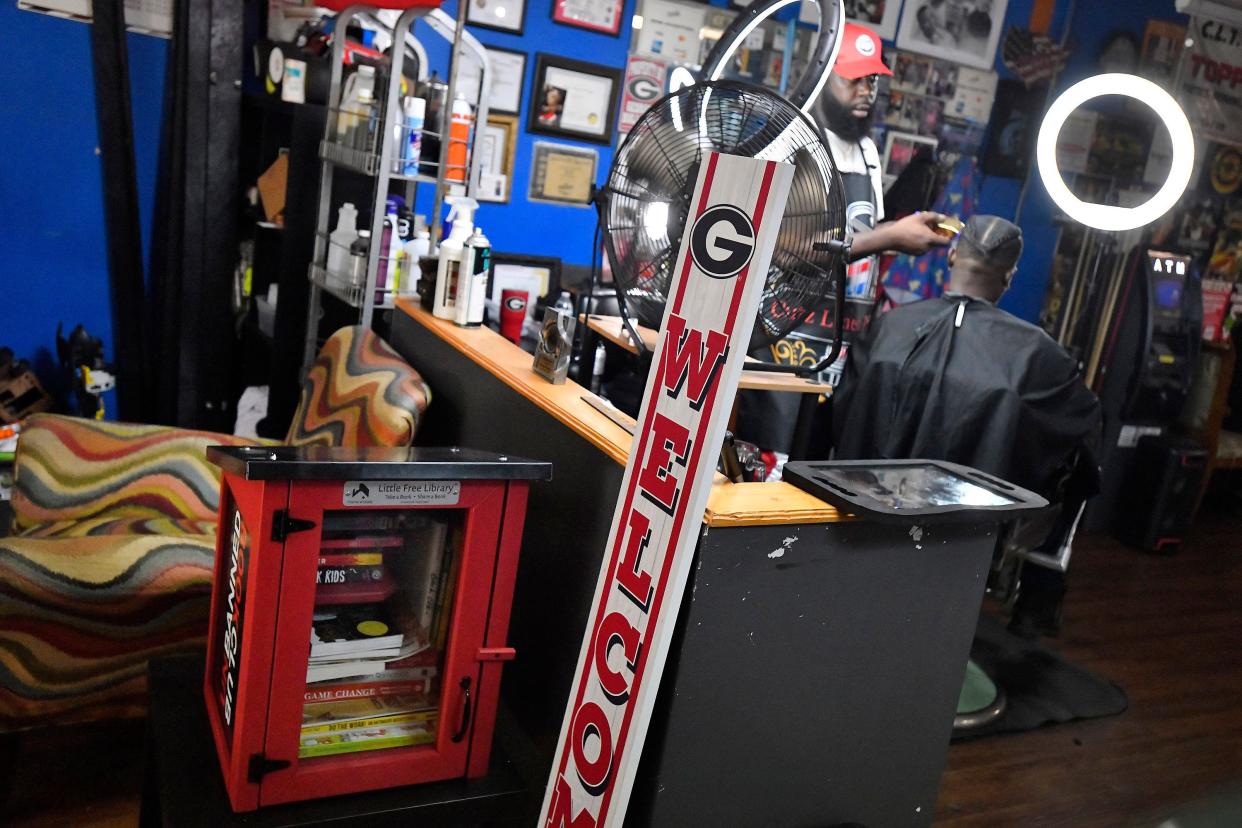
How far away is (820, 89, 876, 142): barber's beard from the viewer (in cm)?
368

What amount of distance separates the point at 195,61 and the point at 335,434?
1938mm

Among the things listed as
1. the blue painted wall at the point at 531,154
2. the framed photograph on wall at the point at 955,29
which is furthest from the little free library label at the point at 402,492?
the framed photograph on wall at the point at 955,29

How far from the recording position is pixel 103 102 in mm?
3732

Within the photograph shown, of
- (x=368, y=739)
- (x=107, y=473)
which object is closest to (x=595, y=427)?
(x=368, y=739)

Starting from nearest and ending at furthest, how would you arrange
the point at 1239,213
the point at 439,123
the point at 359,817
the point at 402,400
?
the point at 359,817 < the point at 402,400 < the point at 439,123 < the point at 1239,213

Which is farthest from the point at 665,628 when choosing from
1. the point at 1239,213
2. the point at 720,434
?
the point at 1239,213

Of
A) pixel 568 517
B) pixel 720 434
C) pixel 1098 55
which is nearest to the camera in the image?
pixel 720 434

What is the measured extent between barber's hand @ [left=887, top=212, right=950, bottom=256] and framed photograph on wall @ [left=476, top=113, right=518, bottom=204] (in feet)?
7.50

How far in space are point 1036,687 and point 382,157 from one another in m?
2.67

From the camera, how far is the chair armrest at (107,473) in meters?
2.44

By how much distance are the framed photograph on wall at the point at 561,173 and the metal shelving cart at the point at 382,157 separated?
92 centimetres

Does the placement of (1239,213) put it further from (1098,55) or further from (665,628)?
(665,628)

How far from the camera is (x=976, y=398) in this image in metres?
2.97

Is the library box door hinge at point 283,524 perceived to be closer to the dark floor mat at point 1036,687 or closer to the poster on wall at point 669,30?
the dark floor mat at point 1036,687
